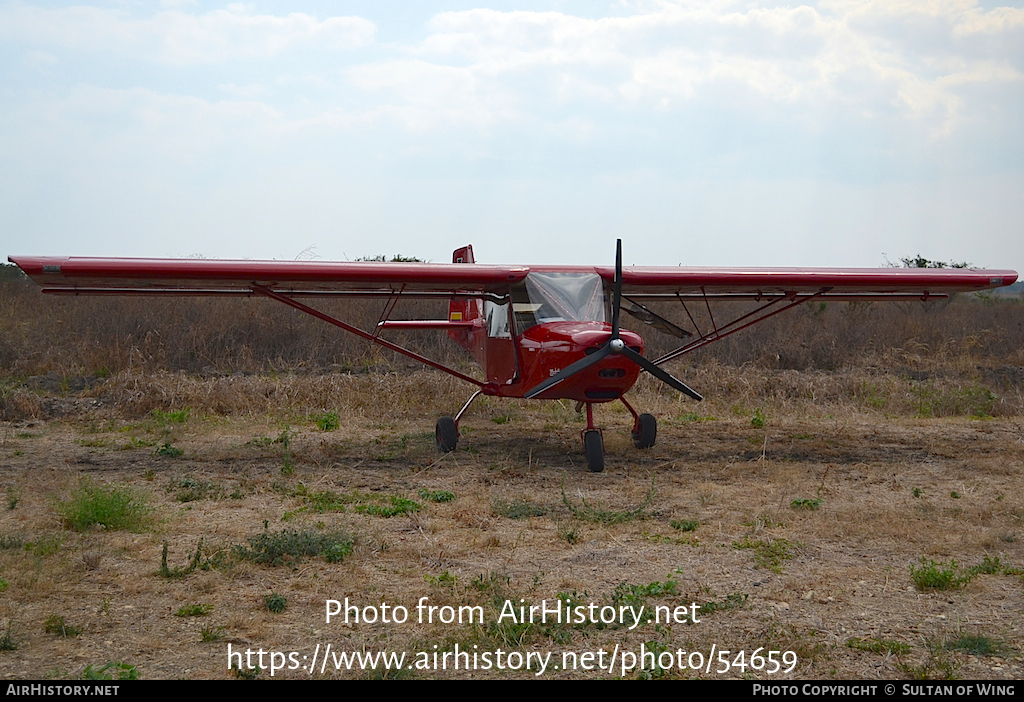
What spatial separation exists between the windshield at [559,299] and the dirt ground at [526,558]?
1.53m

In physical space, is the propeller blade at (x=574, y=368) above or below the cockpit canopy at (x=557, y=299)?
below

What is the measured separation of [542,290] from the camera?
884 cm

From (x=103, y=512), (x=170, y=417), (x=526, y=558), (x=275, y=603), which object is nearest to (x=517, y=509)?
(x=526, y=558)

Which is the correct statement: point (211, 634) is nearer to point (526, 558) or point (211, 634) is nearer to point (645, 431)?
point (526, 558)

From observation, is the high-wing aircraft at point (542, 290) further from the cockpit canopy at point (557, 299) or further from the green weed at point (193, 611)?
the green weed at point (193, 611)

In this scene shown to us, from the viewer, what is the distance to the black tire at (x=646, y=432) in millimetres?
9578

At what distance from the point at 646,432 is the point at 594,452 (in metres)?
1.44

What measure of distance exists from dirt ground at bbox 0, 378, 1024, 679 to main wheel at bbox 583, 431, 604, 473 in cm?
12

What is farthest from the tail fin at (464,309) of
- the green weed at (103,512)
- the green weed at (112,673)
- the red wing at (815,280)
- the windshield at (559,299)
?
the green weed at (112,673)

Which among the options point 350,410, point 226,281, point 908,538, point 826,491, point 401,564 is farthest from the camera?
point 350,410
